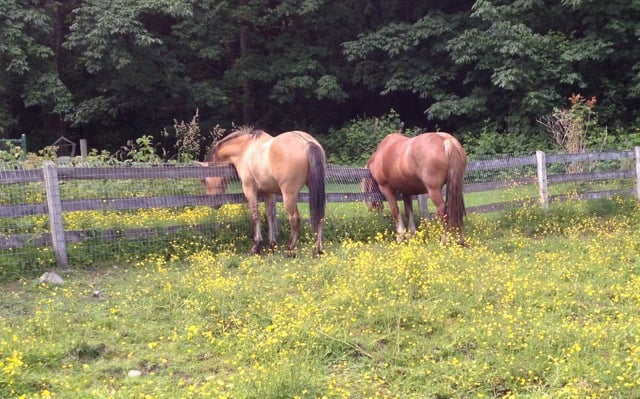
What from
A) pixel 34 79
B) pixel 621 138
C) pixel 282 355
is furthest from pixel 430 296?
pixel 34 79

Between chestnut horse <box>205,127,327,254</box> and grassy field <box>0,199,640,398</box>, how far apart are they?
793 mm

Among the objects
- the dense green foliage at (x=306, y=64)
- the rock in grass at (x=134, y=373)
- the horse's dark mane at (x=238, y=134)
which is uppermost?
the dense green foliage at (x=306, y=64)

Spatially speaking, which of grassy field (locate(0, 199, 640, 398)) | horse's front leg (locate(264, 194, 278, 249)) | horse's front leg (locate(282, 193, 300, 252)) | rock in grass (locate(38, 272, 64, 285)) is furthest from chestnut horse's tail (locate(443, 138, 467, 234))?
rock in grass (locate(38, 272, 64, 285))

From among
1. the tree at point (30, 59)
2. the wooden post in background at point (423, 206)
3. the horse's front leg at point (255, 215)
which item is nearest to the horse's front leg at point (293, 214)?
the horse's front leg at point (255, 215)

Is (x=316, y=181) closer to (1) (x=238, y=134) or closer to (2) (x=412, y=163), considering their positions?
(2) (x=412, y=163)

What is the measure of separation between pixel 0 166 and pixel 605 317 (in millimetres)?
7951

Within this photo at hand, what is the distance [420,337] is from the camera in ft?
14.0

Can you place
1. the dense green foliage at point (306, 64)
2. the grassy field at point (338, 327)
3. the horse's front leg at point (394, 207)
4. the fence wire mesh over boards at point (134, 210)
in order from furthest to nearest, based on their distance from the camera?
the dense green foliage at point (306, 64) < the horse's front leg at point (394, 207) < the fence wire mesh over boards at point (134, 210) < the grassy field at point (338, 327)

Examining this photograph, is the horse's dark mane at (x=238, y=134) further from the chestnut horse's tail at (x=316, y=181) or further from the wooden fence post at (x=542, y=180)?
the wooden fence post at (x=542, y=180)

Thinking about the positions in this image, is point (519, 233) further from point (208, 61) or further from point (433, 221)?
point (208, 61)

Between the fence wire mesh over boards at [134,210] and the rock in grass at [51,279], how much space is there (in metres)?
0.54

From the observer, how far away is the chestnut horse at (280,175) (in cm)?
740

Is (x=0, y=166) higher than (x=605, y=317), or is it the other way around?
(x=0, y=166)

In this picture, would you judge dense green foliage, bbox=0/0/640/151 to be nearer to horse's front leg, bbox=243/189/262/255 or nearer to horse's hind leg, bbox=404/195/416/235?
horse's hind leg, bbox=404/195/416/235
